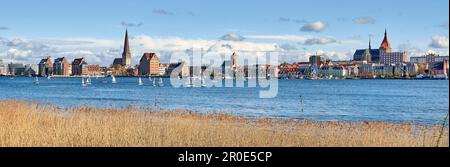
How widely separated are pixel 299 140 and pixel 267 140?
100cm

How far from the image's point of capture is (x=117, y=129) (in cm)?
1922
